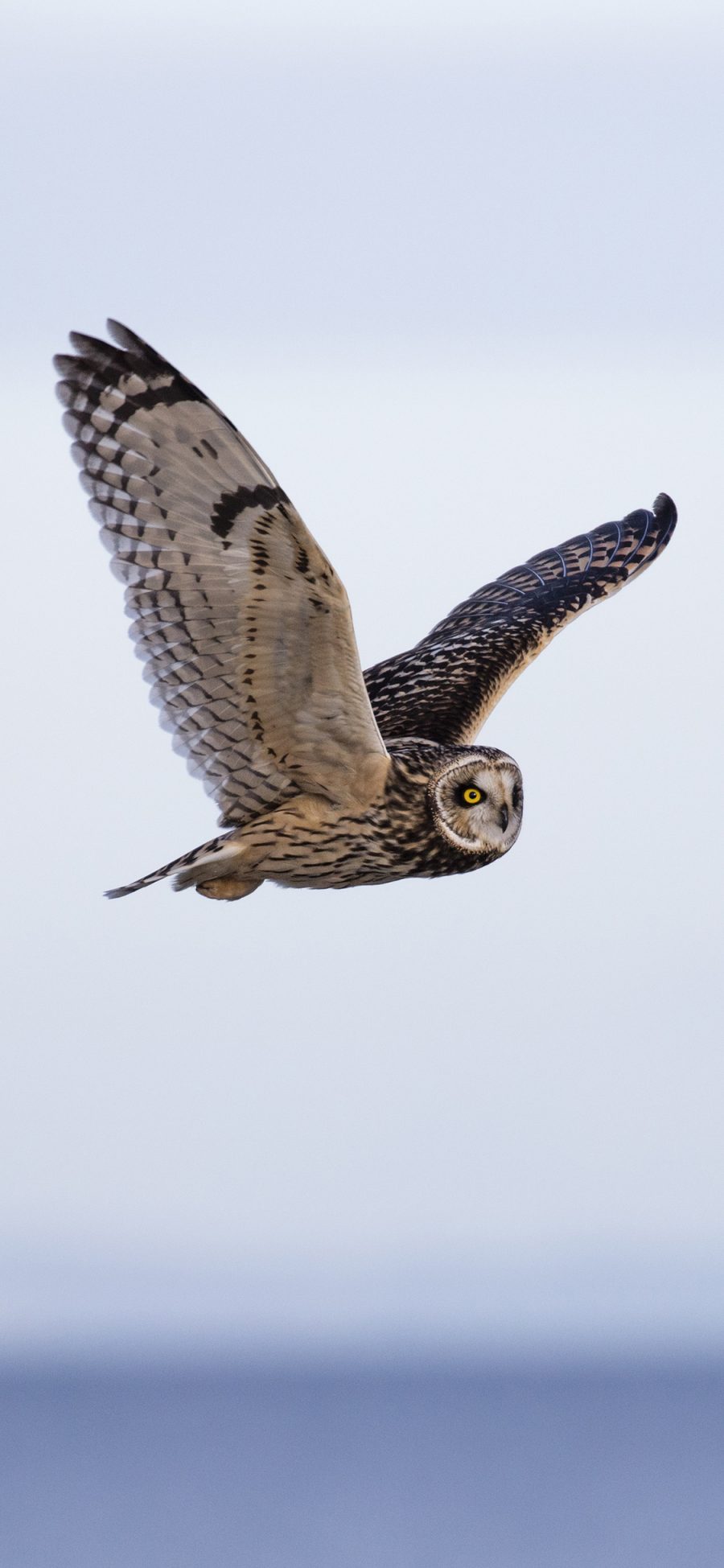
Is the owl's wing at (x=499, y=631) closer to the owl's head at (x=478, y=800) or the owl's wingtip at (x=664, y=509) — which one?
the owl's wingtip at (x=664, y=509)

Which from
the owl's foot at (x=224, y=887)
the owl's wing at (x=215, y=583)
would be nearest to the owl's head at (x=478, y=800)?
the owl's wing at (x=215, y=583)

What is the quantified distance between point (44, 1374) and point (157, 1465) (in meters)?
26.9

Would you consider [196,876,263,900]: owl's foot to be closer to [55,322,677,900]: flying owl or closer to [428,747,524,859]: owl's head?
[55,322,677,900]: flying owl

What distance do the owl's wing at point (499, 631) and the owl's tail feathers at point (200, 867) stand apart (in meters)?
0.77

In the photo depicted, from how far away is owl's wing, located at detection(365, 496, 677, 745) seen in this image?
249 inches

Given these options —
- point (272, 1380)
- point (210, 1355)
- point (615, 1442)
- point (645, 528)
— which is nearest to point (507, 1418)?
point (615, 1442)

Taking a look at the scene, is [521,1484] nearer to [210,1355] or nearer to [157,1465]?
[157,1465]

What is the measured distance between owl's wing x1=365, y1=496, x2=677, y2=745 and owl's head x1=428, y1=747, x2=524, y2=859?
558 mm

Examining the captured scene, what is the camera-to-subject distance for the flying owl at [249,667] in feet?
16.5

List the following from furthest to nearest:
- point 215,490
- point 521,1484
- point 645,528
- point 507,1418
A: point 507,1418
point 521,1484
point 645,528
point 215,490

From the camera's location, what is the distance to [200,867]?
220 inches

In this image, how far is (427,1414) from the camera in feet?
227

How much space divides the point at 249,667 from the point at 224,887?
0.68m

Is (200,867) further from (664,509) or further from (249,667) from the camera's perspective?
(664,509)
